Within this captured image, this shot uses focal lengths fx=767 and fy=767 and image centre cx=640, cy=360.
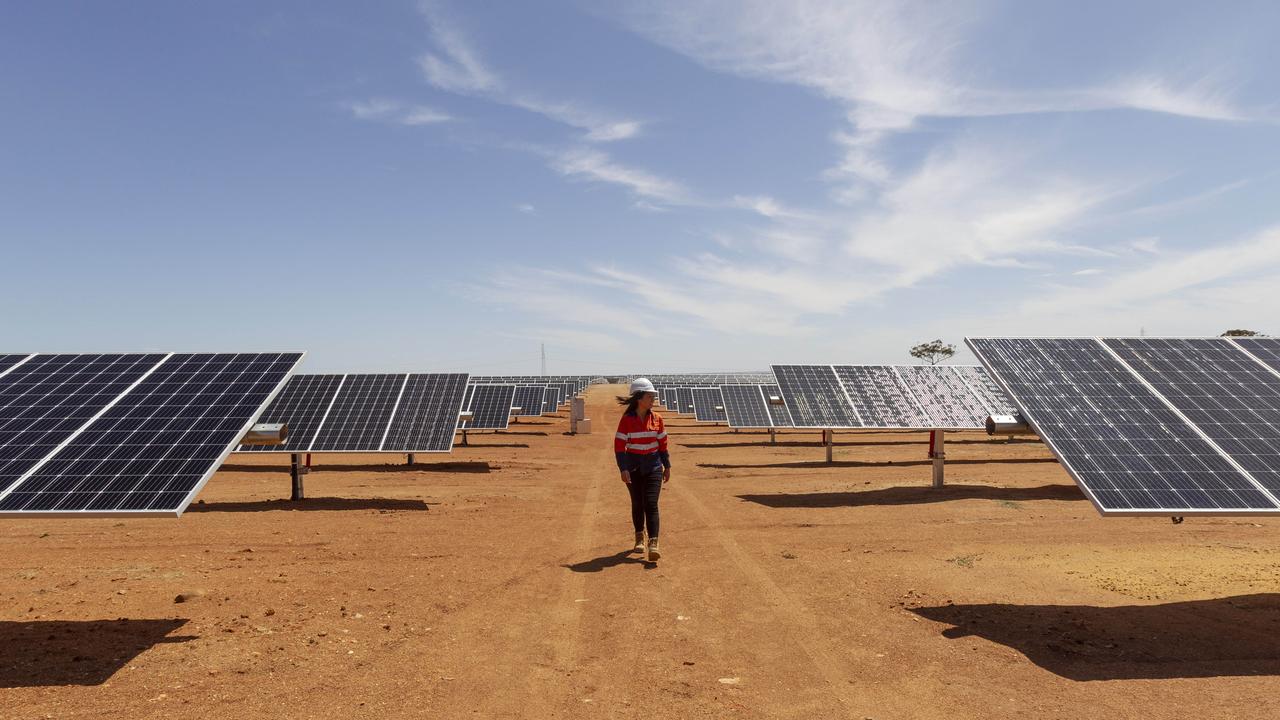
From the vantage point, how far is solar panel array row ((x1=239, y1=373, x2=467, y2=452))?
19.0 meters

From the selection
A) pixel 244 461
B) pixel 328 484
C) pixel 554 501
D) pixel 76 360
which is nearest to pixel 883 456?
pixel 554 501

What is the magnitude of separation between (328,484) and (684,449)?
16178mm

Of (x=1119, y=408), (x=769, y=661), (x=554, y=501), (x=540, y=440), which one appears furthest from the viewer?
(x=540, y=440)

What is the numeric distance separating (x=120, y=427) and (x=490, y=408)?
29.3 m

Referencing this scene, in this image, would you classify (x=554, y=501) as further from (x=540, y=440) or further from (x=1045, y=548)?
(x=540, y=440)

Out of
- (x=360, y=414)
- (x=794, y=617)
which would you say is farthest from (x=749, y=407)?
(x=794, y=617)

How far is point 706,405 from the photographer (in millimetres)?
59344

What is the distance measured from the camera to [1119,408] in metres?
9.42

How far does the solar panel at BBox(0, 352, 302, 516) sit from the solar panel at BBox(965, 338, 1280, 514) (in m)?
9.01

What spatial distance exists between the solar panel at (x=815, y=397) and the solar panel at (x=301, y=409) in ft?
49.1

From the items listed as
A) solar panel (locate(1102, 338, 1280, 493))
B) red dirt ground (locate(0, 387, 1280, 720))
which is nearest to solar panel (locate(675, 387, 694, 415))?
red dirt ground (locate(0, 387, 1280, 720))

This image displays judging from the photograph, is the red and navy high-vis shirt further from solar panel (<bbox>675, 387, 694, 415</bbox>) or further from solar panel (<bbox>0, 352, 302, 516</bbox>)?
solar panel (<bbox>675, 387, 694, 415</bbox>)

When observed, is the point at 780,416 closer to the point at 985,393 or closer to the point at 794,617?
the point at 985,393

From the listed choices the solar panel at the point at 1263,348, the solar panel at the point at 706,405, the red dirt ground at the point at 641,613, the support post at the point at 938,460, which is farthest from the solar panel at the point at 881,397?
the solar panel at the point at 706,405
